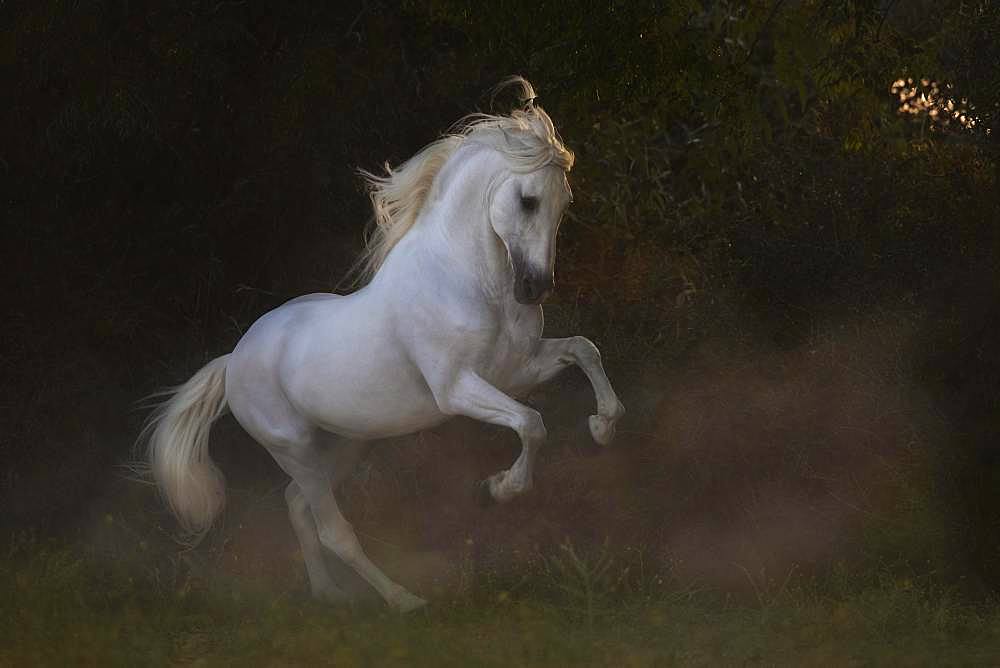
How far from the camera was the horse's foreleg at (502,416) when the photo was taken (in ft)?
21.6

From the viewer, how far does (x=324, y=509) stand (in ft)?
24.9

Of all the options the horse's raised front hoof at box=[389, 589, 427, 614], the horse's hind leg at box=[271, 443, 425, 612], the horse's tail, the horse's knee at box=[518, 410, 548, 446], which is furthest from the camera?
the horse's tail

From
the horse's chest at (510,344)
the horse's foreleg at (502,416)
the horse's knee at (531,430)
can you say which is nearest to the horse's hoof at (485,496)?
the horse's foreleg at (502,416)

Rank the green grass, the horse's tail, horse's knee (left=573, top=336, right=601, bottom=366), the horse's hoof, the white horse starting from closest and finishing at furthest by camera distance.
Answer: the green grass < the white horse < the horse's hoof < horse's knee (left=573, top=336, right=601, bottom=366) < the horse's tail

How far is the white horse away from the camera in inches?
263

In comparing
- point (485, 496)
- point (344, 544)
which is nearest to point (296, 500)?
point (344, 544)

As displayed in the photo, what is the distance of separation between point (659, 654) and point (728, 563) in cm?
163

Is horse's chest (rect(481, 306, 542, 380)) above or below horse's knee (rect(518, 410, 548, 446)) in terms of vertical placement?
above

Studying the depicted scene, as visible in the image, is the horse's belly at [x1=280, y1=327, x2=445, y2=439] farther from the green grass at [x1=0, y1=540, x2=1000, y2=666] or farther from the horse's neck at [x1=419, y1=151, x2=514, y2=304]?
the green grass at [x1=0, y1=540, x2=1000, y2=666]

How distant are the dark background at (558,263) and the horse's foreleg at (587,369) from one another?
1314 mm

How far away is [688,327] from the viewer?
9.23 m

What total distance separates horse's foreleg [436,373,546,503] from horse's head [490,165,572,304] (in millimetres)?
434

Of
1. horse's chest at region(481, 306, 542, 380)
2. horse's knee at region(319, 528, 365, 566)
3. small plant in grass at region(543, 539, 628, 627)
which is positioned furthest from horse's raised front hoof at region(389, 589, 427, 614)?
horse's chest at region(481, 306, 542, 380)

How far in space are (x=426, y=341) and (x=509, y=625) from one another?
131 cm
